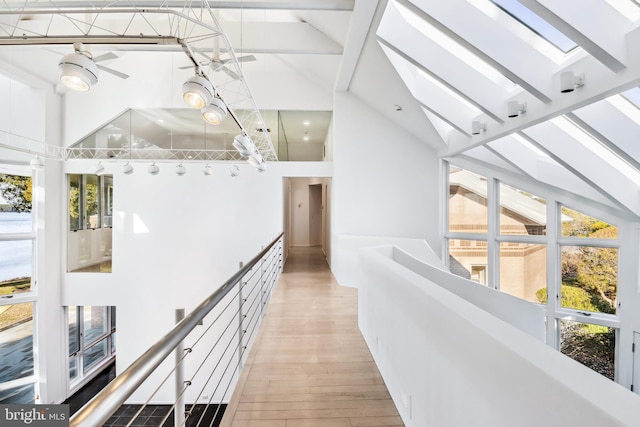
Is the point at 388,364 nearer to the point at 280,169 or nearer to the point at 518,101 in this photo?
the point at 518,101

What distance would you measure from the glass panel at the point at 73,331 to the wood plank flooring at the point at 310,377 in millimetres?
6208

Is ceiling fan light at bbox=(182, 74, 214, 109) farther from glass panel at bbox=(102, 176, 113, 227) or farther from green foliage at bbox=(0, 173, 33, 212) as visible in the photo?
green foliage at bbox=(0, 173, 33, 212)

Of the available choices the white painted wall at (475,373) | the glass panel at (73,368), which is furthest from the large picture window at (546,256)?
the glass panel at (73,368)

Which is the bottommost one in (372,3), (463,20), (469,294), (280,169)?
(469,294)

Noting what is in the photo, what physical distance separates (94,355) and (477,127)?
33.3ft

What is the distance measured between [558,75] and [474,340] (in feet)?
10.2

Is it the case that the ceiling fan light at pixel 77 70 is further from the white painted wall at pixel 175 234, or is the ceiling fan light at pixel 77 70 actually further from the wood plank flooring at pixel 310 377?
the white painted wall at pixel 175 234

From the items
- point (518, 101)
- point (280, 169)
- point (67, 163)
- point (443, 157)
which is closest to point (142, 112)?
point (67, 163)

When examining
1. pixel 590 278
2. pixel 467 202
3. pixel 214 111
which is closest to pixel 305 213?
pixel 467 202

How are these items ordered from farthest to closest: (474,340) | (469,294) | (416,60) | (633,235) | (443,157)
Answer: (443,157), (633,235), (416,60), (469,294), (474,340)

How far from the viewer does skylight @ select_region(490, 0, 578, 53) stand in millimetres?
2865

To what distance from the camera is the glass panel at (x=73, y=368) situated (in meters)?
7.00

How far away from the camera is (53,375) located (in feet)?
21.2

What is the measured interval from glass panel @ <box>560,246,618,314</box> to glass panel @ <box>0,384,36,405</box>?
1048cm
